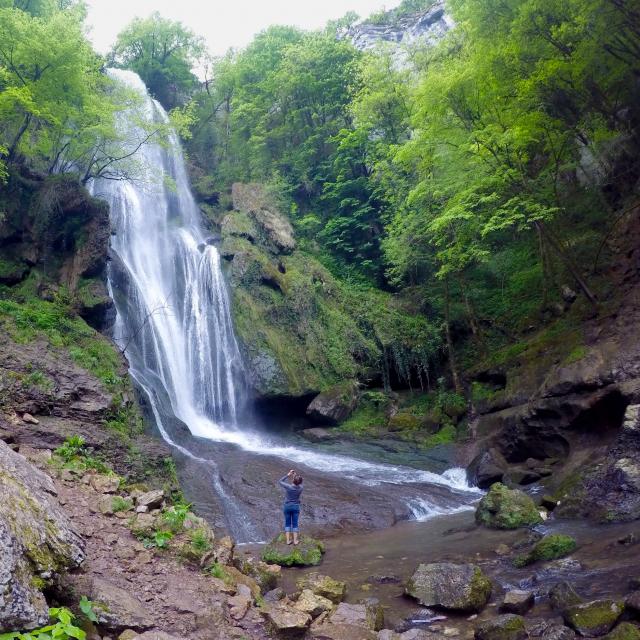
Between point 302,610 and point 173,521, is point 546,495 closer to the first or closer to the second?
point 302,610

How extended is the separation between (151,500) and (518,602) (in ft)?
16.0

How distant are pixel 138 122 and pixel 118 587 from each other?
701 inches

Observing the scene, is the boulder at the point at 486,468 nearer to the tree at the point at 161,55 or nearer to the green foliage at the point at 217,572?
the green foliage at the point at 217,572

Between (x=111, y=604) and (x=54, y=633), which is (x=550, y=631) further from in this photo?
(x=54, y=633)

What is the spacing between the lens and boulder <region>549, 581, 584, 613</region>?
595 centimetres

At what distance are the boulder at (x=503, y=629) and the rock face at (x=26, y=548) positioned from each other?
4.33 meters

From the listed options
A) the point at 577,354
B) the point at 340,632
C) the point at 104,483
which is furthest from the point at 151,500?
the point at 577,354

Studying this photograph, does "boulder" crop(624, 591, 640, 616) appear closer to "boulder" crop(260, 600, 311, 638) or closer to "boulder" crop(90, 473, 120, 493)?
"boulder" crop(260, 600, 311, 638)

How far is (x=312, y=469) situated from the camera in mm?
14438

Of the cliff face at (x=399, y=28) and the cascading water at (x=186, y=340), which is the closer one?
the cascading water at (x=186, y=340)

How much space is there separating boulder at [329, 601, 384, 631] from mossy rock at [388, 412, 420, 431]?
12656 millimetres

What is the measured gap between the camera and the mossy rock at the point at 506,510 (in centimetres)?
971

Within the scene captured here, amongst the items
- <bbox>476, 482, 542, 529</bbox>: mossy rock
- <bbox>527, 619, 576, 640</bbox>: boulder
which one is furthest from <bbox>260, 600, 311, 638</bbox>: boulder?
<bbox>476, 482, 542, 529</bbox>: mossy rock

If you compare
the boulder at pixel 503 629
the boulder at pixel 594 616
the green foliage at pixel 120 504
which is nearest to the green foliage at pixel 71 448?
the green foliage at pixel 120 504
